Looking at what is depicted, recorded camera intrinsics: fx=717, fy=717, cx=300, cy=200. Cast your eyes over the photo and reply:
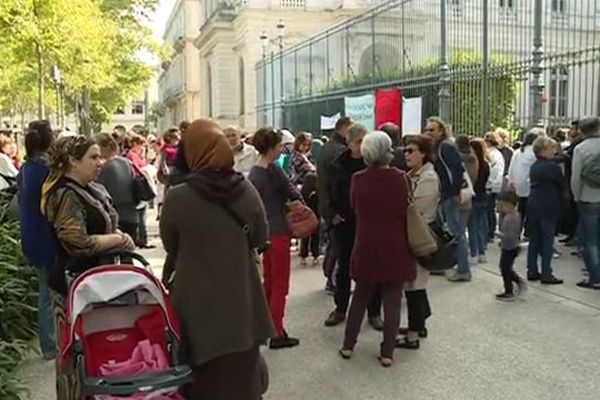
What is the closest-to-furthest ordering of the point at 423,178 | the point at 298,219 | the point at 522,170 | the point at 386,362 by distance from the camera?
1. the point at 386,362
2. the point at 298,219
3. the point at 423,178
4. the point at 522,170

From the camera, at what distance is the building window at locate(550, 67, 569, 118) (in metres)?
11.2

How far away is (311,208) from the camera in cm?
955

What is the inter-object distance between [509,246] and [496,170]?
3123mm

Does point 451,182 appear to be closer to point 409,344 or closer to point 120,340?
point 409,344

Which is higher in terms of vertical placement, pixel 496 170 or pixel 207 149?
pixel 207 149

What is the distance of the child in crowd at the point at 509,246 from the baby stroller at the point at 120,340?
A: 4.97 meters

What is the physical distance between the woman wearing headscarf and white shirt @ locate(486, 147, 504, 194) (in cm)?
738

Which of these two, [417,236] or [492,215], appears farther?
[492,215]

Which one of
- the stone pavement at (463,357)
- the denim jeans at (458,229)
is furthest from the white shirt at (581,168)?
the denim jeans at (458,229)

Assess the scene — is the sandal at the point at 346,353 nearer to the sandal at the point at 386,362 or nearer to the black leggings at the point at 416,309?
the sandal at the point at 386,362

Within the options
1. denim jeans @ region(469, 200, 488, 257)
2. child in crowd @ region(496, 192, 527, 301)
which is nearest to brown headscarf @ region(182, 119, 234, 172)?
child in crowd @ region(496, 192, 527, 301)

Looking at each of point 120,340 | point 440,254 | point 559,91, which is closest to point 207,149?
point 120,340

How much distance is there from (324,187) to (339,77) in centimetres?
1363

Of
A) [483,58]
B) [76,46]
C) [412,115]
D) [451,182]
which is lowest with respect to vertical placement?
[451,182]
